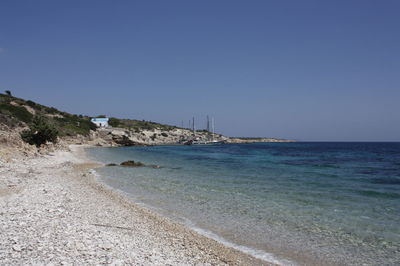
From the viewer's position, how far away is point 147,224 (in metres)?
9.94

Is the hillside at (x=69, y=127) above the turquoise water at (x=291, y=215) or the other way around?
above

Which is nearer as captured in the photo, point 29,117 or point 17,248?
point 17,248

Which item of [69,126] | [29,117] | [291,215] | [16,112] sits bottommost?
[291,215]

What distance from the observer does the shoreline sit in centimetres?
617

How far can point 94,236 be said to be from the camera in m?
7.55

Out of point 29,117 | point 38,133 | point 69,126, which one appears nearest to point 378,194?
point 38,133

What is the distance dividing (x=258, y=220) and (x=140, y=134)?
99.4 meters

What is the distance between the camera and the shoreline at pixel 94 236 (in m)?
6.17

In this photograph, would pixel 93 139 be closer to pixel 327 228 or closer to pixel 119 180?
pixel 119 180

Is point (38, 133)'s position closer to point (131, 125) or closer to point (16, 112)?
point (16, 112)

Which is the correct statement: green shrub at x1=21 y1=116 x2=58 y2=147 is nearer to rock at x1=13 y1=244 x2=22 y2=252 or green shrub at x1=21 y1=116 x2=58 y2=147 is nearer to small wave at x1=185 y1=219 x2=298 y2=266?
small wave at x1=185 y1=219 x2=298 y2=266

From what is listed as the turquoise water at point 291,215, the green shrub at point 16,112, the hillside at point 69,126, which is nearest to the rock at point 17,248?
the turquoise water at point 291,215

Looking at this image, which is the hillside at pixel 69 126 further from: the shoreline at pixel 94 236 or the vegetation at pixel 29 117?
the shoreline at pixel 94 236

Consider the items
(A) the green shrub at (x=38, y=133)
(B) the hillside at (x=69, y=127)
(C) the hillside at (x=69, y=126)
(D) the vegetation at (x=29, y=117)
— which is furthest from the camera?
(C) the hillside at (x=69, y=126)
